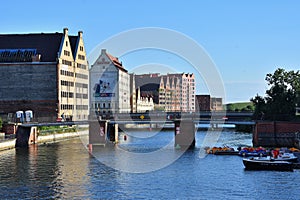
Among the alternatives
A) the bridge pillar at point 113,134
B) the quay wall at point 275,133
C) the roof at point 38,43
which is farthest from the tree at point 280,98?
the roof at point 38,43

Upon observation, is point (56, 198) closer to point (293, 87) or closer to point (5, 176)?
point (5, 176)

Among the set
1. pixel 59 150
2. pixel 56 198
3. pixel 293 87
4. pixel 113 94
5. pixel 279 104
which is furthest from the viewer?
pixel 113 94

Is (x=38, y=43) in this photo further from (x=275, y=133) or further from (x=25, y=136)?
(x=275, y=133)

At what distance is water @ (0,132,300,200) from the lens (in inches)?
2175

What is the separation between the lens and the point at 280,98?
131m

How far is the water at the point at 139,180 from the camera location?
55250 millimetres

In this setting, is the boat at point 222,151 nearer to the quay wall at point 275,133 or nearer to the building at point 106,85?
the quay wall at point 275,133

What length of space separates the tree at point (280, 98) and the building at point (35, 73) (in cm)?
5193

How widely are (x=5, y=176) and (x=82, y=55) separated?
341 feet

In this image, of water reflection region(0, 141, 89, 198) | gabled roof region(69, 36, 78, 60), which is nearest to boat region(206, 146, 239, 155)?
water reflection region(0, 141, 89, 198)

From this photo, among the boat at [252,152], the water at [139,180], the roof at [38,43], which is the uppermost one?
the roof at [38,43]

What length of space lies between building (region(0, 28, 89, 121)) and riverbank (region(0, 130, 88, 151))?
6433 mm

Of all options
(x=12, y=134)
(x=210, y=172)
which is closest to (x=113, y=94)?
(x=12, y=134)

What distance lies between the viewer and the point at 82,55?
551 feet
